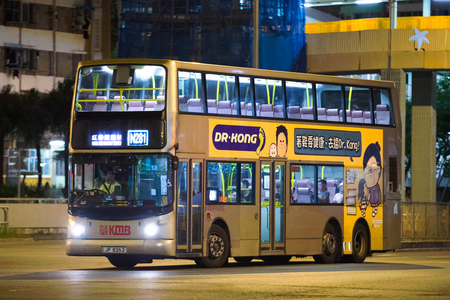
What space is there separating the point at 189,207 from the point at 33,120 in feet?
113

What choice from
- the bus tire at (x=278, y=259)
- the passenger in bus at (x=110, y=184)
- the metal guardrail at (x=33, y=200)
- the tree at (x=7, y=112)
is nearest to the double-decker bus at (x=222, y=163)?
the passenger in bus at (x=110, y=184)

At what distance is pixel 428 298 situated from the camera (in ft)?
46.7

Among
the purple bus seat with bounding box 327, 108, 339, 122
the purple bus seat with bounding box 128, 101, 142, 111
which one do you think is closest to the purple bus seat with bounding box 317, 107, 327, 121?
the purple bus seat with bounding box 327, 108, 339, 122

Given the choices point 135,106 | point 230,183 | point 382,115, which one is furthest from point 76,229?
point 382,115

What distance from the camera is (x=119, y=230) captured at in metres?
19.9

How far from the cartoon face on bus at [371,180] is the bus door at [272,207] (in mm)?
2875

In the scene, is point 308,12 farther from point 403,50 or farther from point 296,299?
point 296,299

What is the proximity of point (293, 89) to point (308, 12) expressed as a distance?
88.1 feet

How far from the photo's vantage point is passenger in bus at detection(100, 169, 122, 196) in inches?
789

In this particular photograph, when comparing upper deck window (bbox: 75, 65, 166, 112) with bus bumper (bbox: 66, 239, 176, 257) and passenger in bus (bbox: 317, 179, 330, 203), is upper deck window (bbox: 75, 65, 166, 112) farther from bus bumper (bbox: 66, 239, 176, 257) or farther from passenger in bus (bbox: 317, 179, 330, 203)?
passenger in bus (bbox: 317, 179, 330, 203)

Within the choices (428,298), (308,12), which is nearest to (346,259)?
(428,298)

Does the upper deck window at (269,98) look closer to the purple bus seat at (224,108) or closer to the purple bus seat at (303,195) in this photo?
the purple bus seat at (224,108)

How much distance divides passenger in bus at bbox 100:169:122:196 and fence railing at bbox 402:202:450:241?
19.6 meters

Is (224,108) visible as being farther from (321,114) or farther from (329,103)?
(329,103)
